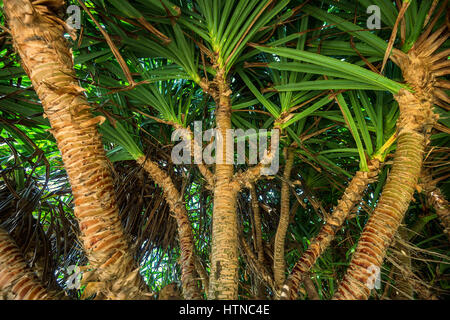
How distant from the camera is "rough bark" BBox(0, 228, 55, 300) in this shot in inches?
18.3

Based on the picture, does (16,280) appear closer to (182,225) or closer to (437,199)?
(182,225)

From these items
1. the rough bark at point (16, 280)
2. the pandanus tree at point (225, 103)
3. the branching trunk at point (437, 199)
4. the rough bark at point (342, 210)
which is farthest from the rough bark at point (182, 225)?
the branching trunk at point (437, 199)

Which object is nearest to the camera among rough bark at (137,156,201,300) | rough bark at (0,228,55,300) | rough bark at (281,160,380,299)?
rough bark at (0,228,55,300)

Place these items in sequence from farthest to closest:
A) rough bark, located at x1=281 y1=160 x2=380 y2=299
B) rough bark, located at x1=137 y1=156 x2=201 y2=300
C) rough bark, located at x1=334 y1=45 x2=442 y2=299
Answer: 1. rough bark, located at x1=137 y1=156 x2=201 y2=300
2. rough bark, located at x1=281 y1=160 x2=380 y2=299
3. rough bark, located at x1=334 y1=45 x2=442 y2=299

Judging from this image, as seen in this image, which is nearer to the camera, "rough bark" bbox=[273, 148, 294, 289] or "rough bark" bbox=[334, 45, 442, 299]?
"rough bark" bbox=[334, 45, 442, 299]

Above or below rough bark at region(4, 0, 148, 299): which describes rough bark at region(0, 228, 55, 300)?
below

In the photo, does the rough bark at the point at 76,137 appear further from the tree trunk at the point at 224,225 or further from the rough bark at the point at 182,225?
the rough bark at the point at 182,225

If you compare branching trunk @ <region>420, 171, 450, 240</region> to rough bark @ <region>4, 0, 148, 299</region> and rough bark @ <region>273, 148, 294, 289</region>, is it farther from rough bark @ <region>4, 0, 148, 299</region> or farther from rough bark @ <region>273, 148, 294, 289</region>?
rough bark @ <region>4, 0, 148, 299</region>

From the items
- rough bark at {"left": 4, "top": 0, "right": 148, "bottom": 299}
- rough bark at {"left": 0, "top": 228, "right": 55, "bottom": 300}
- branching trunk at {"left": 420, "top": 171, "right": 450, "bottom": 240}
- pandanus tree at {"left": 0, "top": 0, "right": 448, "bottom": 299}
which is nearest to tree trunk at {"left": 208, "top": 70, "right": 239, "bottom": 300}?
pandanus tree at {"left": 0, "top": 0, "right": 448, "bottom": 299}

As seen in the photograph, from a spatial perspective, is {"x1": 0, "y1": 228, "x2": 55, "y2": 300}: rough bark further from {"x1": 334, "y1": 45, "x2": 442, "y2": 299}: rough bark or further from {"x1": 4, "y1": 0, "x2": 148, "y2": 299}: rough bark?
{"x1": 334, "y1": 45, "x2": 442, "y2": 299}: rough bark

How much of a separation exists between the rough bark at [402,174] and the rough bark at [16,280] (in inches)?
22.3

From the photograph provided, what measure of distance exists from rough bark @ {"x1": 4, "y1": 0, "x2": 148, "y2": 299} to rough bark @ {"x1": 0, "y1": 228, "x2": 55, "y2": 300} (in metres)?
0.10

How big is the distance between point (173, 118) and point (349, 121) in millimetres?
536
